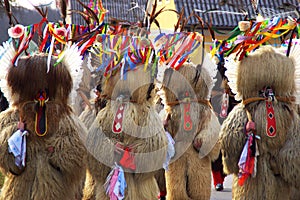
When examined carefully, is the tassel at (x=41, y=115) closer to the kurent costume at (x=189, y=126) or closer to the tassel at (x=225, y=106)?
the kurent costume at (x=189, y=126)

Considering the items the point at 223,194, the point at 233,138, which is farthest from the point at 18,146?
the point at 223,194

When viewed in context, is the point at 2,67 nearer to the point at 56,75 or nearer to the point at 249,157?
the point at 56,75

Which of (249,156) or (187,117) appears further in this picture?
(187,117)

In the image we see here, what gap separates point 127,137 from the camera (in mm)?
5152

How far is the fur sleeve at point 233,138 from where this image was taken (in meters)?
5.29

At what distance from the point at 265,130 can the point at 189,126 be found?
1.29 m

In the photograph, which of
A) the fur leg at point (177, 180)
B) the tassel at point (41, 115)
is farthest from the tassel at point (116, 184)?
the fur leg at point (177, 180)

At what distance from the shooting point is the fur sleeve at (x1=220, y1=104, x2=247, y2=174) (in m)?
5.29

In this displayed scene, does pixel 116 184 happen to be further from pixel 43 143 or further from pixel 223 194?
pixel 223 194

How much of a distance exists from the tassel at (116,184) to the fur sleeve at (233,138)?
100 centimetres

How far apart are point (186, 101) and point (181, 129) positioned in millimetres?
310

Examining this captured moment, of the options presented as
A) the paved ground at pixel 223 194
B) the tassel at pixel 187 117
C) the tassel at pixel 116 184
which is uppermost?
the tassel at pixel 187 117

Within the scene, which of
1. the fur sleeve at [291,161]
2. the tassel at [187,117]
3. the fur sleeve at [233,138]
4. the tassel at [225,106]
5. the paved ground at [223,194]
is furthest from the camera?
the paved ground at [223,194]

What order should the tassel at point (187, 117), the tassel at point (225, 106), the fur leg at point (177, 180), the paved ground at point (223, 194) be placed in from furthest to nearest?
1. the paved ground at point (223, 194)
2. the tassel at point (225, 106)
3. the tassel at point (187, 117)
4. the fur leg at point (177, 180)
